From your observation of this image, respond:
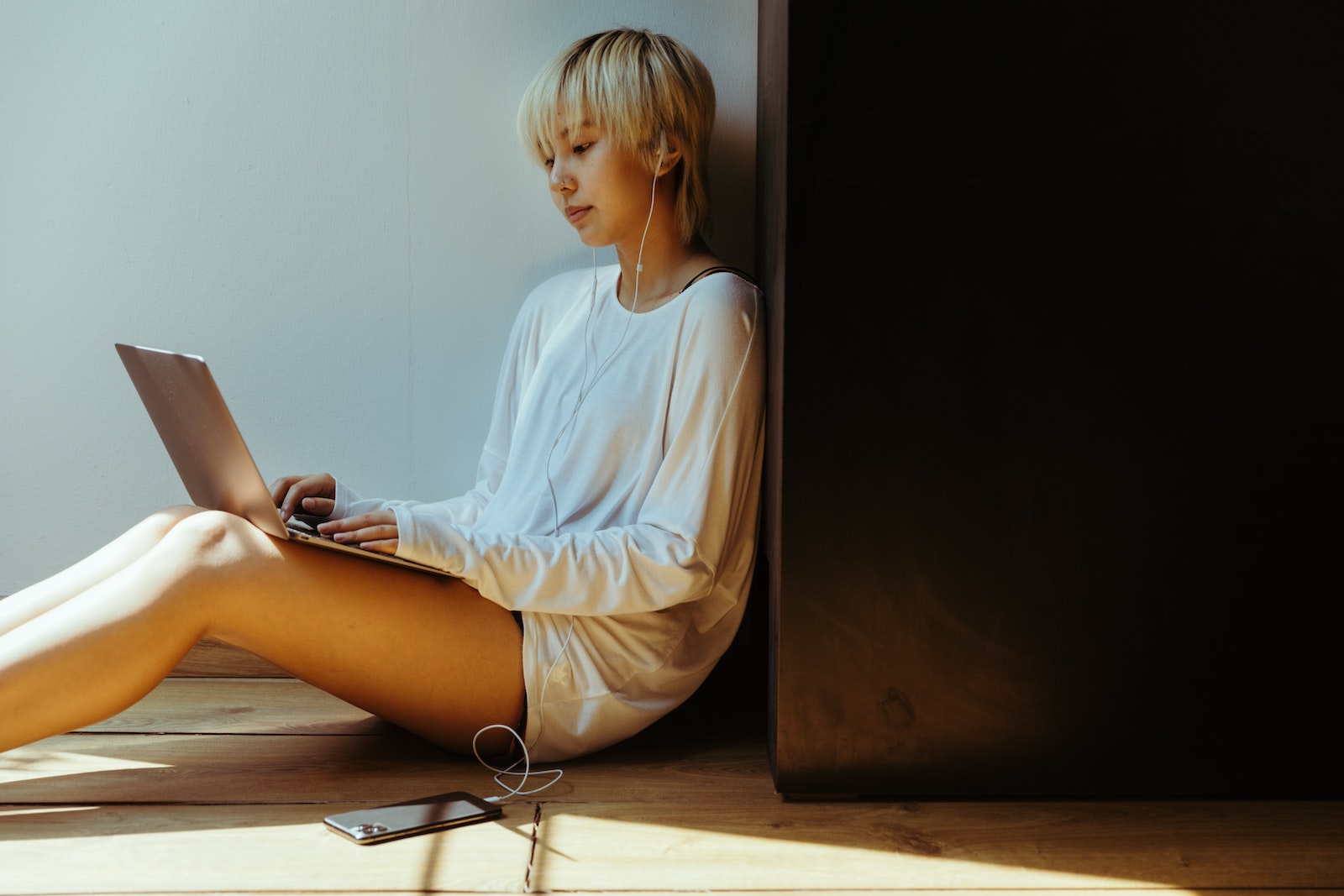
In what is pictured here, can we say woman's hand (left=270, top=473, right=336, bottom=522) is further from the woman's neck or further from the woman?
the woman's neck

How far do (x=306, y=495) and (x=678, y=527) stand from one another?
0.61 metres

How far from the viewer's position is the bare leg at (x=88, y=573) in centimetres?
149

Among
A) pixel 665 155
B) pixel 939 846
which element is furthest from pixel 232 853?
pixel 665 155

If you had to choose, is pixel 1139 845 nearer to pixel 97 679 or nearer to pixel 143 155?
pixel 97 679

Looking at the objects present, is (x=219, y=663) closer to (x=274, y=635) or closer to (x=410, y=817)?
(x=274, y=635)

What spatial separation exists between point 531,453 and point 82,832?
32.2 inches

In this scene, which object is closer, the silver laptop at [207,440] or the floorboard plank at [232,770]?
the silver laptop at [207,440]

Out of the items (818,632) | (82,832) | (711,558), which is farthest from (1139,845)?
(82,832)

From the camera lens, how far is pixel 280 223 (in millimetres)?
2051

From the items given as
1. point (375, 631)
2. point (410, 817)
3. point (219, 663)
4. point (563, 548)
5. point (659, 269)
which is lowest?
point (219, 663)

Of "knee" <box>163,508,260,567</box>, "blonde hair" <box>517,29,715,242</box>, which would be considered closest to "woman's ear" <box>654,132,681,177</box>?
"blonde hair" <box>517,29,715,242</box>

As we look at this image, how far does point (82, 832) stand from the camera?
1.35 m

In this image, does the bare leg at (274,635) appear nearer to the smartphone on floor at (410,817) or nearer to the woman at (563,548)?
the woman at (563,548)

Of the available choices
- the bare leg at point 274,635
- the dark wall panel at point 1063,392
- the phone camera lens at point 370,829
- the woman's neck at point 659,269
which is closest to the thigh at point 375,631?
the bare leg at point 274,635
